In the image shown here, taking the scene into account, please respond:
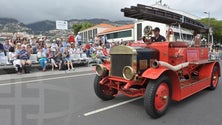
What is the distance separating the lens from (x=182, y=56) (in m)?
5.24

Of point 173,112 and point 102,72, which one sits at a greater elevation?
point 102,72

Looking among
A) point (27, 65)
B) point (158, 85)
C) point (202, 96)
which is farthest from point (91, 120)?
point (27, 65)

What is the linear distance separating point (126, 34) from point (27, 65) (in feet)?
158

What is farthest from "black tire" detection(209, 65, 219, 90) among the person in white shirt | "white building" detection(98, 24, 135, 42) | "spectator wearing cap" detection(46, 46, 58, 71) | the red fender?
"white building" detection(98, 24, 135, 42)

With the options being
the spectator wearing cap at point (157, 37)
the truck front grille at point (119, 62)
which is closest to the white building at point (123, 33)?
the spectator wearing cap at point (157, 37)

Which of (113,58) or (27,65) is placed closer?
(113,58)

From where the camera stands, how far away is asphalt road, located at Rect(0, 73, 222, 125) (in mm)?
3881

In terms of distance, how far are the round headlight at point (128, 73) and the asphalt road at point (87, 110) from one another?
77 centimetres

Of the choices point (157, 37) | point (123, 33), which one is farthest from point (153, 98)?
point (123, 33)

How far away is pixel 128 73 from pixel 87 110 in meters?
1.23

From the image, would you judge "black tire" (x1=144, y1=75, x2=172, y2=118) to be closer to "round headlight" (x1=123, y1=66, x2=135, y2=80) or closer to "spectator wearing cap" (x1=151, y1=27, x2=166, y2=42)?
"round headlight" (x1=123, y1=66, x2=135, y2=80)

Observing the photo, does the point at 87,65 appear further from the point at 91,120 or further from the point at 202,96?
the point at 91,120

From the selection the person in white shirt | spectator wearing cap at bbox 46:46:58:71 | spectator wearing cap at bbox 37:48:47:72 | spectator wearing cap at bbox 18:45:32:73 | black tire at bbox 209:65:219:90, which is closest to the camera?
black tire at bbox 209:65:219:90

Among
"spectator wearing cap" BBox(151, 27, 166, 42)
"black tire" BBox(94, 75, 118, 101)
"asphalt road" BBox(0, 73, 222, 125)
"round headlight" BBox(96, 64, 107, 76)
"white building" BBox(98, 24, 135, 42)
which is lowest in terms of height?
"asphalt road" BBox(0, 73, 222, 125)
